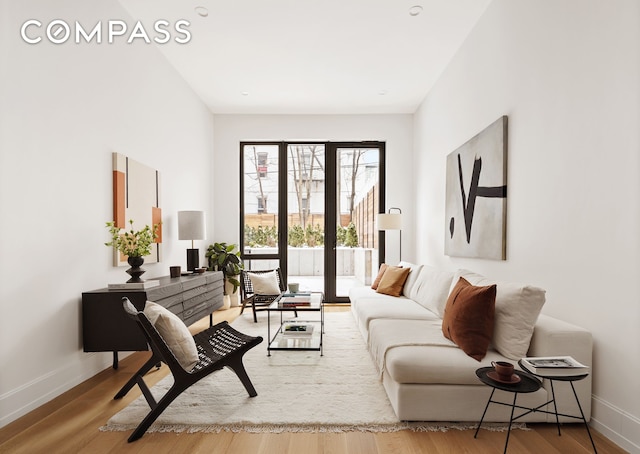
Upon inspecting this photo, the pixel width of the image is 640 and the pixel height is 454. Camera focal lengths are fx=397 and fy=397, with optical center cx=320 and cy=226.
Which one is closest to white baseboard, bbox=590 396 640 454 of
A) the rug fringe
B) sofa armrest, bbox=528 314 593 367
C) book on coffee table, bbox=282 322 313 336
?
sofa armrest, bbox=528 314 593 367

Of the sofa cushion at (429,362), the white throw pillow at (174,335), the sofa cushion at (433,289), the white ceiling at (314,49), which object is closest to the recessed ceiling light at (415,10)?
the white ceiling at (314,49)

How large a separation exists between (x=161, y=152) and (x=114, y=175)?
1.13 meters

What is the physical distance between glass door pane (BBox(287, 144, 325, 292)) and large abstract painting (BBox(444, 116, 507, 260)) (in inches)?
99.7

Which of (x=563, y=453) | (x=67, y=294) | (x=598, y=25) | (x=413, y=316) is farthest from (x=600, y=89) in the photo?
(x=67, y=294)

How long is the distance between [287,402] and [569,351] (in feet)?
5.67

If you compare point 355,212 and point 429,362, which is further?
point 355,212

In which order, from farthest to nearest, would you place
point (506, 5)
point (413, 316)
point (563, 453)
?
point (413, 316) → point (506, 5) → point (563, 453)

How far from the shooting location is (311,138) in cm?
655

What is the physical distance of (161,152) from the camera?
449 centimetres

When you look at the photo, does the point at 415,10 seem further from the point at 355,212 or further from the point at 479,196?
the point at 355,212

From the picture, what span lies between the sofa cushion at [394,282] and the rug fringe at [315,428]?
8.18 ft

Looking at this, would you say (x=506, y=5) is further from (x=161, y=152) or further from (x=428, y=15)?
(x=161, y=152)

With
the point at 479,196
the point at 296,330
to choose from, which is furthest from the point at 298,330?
the point at 479,196

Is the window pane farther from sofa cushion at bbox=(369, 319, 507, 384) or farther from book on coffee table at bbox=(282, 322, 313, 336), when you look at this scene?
sofa cushion at bbox=(369, 319, 507, 384)
